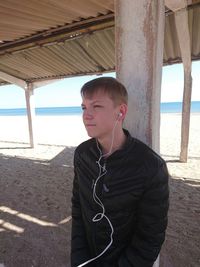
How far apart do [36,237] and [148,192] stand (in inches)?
108

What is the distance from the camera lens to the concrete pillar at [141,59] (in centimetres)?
164

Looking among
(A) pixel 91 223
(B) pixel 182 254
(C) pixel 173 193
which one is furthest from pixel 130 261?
(C) pixel 173 193

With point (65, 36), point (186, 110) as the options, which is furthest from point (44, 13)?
point (186, 110)

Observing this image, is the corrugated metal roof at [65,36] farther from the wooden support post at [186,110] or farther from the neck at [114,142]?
the neck at [114,142]

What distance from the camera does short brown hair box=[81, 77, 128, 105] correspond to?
1.52 metres

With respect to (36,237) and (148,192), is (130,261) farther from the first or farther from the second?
(36,237)

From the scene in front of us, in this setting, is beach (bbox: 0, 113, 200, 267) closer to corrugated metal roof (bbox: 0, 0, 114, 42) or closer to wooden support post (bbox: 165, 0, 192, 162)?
wooden support post (bbox: 165, 0, 192, 162)

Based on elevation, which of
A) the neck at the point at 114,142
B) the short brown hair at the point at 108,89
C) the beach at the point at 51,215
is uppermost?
the short brown hair at the point at 108,89

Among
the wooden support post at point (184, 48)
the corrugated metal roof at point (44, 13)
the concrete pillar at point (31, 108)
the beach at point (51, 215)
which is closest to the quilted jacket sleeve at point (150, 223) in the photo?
the beach at point (51, 215)

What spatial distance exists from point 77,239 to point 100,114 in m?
1.01

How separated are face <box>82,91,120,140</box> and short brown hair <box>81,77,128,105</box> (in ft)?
0.08

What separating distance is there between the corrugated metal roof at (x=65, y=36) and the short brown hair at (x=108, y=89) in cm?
253

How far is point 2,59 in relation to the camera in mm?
7730

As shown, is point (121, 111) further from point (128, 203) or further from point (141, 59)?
point (128, 203)
